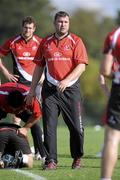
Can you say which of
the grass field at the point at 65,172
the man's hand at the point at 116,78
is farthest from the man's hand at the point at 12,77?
the man's hand at the point at 116,78

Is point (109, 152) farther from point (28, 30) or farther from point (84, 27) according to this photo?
point (84, 27)

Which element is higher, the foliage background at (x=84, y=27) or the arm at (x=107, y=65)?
the foliage background at (x=84, y=27)

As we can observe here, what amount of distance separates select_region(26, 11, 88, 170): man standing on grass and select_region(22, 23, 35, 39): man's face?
6.16ft

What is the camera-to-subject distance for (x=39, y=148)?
14.3 metres

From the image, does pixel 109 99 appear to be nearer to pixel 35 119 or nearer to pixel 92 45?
pixel 35 119

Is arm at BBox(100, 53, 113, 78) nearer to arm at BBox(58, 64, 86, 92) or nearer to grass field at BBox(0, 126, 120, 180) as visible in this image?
grass field at BBox(0, 126, 120, 180)

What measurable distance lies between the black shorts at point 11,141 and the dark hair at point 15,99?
403mm

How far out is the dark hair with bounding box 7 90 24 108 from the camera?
12.7 meters

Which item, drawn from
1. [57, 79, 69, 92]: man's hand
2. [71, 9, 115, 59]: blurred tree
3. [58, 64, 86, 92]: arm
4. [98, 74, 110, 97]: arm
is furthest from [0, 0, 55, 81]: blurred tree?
[98, 74, 110, 97]: arm

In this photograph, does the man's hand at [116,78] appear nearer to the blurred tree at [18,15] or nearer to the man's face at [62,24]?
the man's face at [62,24]

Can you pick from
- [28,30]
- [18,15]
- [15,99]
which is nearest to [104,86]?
[15,99]

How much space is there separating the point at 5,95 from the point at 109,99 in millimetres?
3198

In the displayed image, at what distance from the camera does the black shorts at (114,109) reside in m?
9.73

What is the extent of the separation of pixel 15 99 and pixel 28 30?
2.40m
